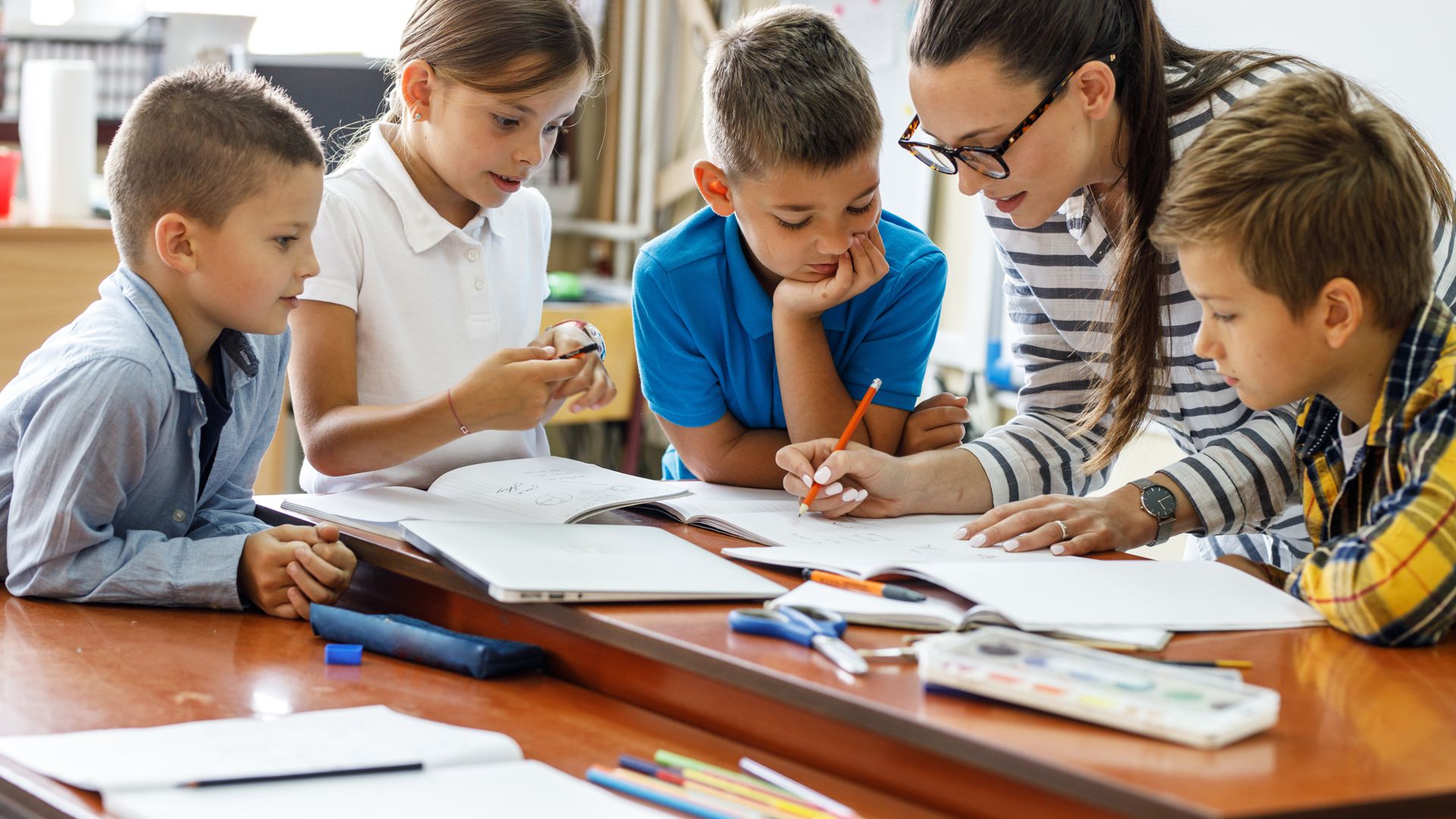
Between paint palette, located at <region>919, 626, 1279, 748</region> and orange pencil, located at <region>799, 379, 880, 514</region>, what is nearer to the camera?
paint palette, located at <region>919, 626, 1279, 748</region>

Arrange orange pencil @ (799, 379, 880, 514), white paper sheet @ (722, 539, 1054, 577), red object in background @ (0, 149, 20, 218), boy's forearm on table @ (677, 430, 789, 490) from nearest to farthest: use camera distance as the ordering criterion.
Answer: white paper sheet @ (722, 539, 1054, 577) < orange pencil @ (799, 379, 880, 514) < boy's forearm on table @ (677, 430, 789, 490) < red object in background @ (0, 149, 20, 218)

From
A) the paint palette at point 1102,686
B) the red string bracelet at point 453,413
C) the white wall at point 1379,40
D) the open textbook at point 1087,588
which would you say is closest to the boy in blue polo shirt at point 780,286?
the red string bracelet at point 453,413

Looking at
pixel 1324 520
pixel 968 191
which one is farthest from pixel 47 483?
pixel 1324 520

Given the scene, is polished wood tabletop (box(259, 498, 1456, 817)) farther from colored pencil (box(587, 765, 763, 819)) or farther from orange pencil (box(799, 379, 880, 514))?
orange pencil (box(799, 379, 880, 514))

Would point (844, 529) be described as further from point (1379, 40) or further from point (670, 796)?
point (1379, 40)

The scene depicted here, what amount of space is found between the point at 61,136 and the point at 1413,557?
2612 millimetres

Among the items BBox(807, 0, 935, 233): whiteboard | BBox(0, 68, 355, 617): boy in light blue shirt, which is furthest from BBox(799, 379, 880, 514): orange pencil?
BBox(807, 0, 935, 233): whiteboard

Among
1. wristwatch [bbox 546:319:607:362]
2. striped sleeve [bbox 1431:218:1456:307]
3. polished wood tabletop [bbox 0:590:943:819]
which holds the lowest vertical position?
polished wood tabletop [bbox 0:590:943:819]

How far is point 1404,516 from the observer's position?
967 millimetres

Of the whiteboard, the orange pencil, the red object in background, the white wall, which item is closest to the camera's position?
the orange pencil

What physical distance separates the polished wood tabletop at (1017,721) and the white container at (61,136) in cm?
204

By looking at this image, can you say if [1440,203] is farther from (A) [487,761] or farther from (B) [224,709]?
(B) [224,709]

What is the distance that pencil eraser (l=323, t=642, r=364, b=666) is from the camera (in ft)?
3.35

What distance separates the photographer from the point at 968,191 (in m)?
1.36
